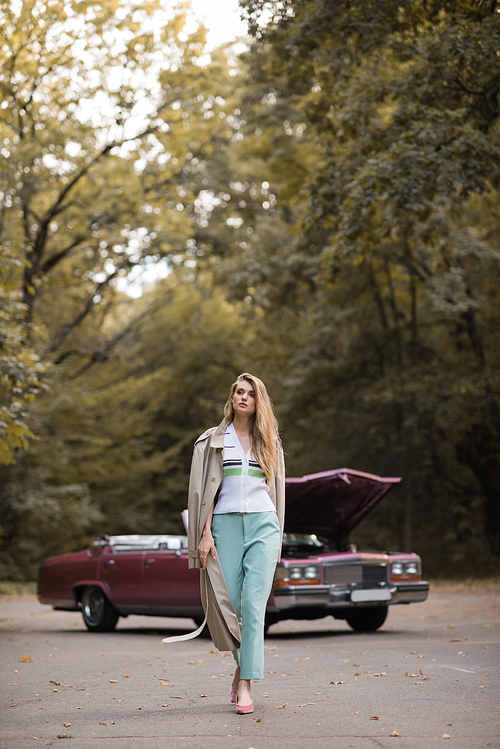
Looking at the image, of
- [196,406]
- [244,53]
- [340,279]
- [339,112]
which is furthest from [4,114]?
[196,406]

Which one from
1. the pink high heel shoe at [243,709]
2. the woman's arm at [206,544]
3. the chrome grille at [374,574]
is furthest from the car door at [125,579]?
the pink high heel shoe at [243,709]

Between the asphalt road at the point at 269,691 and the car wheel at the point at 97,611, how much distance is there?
0.74 feet

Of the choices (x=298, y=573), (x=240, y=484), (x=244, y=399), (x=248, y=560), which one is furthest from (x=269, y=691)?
(x=298, y=573)

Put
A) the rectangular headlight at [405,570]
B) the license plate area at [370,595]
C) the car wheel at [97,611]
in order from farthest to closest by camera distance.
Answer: the car wheel at [97,611] < the rectangular headlight at [405,570] < the license plate area at [370,595]

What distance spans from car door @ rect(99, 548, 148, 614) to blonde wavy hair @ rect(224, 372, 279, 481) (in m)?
5.62

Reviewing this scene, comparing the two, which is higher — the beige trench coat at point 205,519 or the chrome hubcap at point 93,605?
the beige trench coat at point 205,519

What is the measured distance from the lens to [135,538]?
11.1 m

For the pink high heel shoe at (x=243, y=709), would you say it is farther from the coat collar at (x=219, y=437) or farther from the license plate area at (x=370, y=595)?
the license plate area at (x=370, y=595)

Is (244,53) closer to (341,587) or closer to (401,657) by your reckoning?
(341,587)

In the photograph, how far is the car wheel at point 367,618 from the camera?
34.7 ft

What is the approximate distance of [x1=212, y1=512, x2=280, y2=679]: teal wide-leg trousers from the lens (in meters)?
5.00

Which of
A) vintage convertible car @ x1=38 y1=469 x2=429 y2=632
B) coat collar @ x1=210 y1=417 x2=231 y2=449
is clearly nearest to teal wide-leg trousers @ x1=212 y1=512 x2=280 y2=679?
coat collar @ x1=210 y1=417 x2=231 y2=449

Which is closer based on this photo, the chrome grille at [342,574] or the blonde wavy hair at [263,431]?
the blonde wavy hair at [263,431]

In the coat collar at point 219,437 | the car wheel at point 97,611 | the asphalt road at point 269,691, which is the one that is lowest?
the asphalt road at point 269,691
